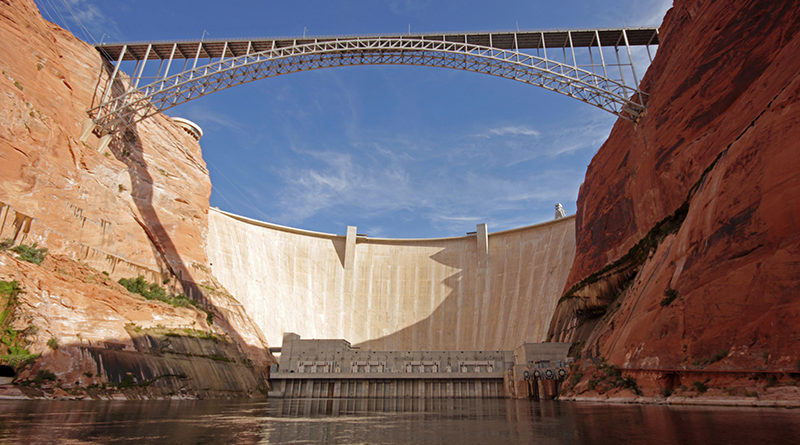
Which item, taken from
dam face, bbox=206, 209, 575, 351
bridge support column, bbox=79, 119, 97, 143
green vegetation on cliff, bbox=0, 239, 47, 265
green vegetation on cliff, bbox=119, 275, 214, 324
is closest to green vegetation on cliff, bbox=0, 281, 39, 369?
green vegetation on cliff, bbox=0, 239, 47, 265

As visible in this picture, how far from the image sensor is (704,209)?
1778 cm

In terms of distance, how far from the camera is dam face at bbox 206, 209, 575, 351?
49062 mm

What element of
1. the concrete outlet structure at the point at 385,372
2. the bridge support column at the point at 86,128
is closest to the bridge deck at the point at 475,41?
the bridge support column at the point at 86,128

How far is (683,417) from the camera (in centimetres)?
1049

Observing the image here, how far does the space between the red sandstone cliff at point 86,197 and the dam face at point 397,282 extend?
868 cm

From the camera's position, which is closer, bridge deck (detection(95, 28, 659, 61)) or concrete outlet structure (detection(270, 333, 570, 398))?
bridge deck (detection(95, 28, 659, 61))

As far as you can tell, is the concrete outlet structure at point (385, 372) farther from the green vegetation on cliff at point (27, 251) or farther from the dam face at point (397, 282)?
the green vegetation on cliff at point (27, 251)

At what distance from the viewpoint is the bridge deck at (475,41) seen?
115 feet

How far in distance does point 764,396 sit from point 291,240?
1988 inches

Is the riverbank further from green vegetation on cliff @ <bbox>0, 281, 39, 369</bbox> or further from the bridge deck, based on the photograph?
the bridge deck

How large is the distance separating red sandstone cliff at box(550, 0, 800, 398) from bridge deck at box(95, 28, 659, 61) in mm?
4409

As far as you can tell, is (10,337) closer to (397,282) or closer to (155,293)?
(155,293)

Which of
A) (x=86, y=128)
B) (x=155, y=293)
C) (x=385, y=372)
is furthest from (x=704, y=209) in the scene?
(x=86, y=128)

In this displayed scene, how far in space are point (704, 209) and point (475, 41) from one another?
23298mm
